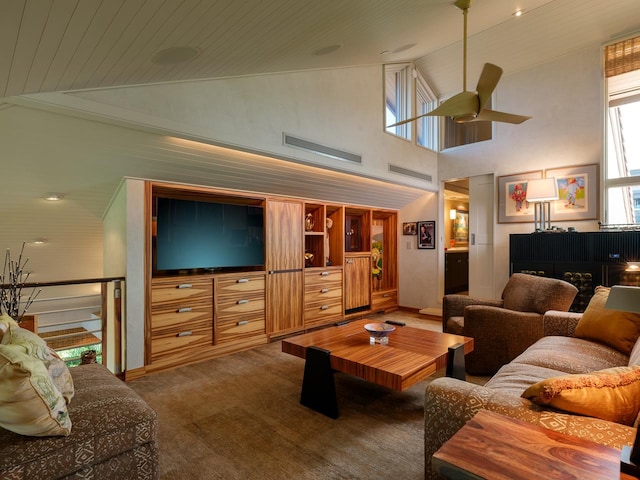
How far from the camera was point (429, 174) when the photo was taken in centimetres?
573

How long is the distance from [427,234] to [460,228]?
9.80ft

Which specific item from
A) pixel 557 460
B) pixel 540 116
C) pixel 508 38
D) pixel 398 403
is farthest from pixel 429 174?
pixel 557 460

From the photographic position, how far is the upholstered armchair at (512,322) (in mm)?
2898

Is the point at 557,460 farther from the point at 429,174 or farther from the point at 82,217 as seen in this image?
the point at 429,174

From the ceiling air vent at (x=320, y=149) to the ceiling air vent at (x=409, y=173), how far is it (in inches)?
30.4

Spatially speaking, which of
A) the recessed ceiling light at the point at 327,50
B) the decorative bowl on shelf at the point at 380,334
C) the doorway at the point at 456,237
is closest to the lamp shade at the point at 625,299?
the decorative bowl on shelf at the point at 380,334

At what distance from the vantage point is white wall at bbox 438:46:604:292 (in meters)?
4.44

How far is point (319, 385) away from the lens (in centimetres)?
242

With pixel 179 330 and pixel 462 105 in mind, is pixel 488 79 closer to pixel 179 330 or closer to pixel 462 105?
pixel 462 105

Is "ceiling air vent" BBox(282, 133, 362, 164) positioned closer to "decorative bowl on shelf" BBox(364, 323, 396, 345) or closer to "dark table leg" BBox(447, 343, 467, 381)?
"decorative bowl on shelf" BBox(364, 323, 396, 345)

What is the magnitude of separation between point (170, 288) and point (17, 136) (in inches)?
66.1

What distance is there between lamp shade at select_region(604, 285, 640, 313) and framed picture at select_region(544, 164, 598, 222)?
4102mm

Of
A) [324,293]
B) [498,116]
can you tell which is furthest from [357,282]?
[498,116]

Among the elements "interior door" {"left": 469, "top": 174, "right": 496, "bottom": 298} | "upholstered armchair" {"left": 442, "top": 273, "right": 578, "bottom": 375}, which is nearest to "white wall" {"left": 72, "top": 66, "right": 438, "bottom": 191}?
"interior door" {"left": 469, "top": 174, "right": 496, "bottom": 298}
